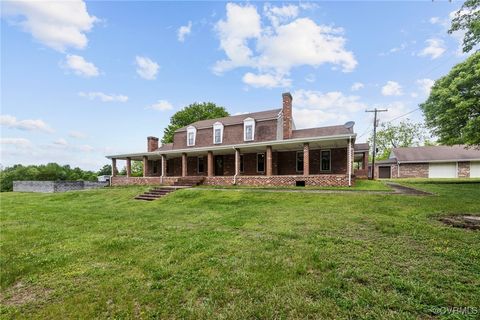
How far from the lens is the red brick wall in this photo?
19.5 m

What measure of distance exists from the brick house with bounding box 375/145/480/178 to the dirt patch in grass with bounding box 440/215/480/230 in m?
26.6

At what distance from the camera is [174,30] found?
632 inches

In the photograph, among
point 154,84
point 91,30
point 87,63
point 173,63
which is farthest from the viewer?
point 154,84

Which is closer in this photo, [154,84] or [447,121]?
[447,121]

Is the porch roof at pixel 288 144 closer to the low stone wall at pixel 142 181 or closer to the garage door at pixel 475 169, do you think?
the low stone wall at pixel 142 181

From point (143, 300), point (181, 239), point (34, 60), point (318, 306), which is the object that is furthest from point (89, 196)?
point (318, 306)

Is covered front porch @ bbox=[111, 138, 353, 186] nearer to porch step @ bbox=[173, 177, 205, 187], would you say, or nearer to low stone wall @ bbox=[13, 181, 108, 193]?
porch step @ bbox=[173, 177, 205, 187]

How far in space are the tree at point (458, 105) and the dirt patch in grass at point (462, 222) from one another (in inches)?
459

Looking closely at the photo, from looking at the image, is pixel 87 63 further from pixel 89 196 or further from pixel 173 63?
pixel 89 196

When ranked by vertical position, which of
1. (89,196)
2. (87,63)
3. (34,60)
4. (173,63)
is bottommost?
(89,196)

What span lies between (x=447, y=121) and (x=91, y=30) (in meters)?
23.3

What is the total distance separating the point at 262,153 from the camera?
19.7m

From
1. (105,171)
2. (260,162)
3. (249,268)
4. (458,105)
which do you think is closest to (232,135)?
(260,162)

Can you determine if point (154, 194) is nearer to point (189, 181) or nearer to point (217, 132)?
point (189, 181)
